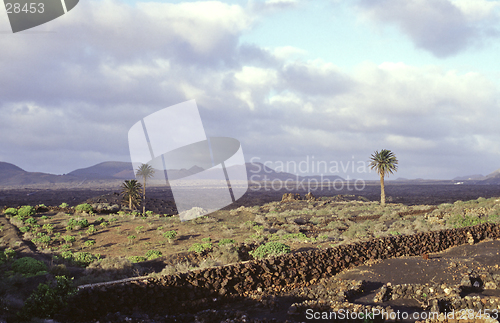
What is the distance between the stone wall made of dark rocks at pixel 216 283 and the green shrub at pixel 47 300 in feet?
0.75

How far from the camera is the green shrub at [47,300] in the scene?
7.14m

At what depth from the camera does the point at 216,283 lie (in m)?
9.78

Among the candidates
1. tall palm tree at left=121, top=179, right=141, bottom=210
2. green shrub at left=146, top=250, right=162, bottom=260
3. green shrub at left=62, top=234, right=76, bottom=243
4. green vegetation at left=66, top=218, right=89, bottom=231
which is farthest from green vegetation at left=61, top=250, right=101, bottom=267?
tall palm tree at left=121, top=179, right=141, bottom=210

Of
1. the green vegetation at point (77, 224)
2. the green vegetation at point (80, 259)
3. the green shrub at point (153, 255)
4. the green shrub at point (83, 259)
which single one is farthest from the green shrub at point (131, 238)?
the green vegetation at point (77, 224)

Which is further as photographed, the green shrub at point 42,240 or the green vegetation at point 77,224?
the green vegetation at point 77,224

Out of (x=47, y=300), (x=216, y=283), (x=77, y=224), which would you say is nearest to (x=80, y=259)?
(x=47, y=300)

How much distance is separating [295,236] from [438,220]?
12071mm

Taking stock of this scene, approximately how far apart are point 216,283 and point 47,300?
4452 mm

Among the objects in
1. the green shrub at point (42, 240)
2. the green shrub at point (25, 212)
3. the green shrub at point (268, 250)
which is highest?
the green shrub at point (25, 212)

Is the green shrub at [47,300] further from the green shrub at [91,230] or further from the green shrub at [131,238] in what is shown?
the green shrub at [91,230]

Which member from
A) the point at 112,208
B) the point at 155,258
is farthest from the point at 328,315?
the point at 112,208

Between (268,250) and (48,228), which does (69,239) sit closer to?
(48,228)

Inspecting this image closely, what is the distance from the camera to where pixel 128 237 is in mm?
21734

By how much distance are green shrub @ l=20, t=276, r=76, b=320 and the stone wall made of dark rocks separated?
23cm
